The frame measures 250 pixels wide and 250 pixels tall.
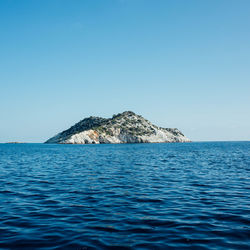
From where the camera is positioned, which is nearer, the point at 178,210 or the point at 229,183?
the point at 178,210

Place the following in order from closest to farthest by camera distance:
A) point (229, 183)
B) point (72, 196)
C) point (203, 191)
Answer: point (72, 196) < point (203, 191) < point (229, 183)

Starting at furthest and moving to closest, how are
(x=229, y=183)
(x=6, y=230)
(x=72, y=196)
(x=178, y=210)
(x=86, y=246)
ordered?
(x=229, y=183)
(x=72, y=196)
(x=178, y=210)
(x=6, y=230)
(x=86, y=246)

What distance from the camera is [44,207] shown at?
16.2 meters

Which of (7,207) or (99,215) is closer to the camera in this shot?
(99,215)

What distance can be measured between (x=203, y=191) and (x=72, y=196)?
11.8 meters

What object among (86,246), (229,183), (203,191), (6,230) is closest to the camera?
(86,246)

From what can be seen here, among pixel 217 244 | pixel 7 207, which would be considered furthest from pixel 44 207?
pixel 217 244

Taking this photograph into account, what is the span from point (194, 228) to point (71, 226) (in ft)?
21.2

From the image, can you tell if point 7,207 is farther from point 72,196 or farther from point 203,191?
point 203,191

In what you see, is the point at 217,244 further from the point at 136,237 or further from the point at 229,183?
the point at 229,183

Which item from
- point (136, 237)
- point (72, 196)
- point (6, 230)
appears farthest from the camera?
point (72, 196)

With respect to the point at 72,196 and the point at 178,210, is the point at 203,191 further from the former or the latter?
the point at 72,196

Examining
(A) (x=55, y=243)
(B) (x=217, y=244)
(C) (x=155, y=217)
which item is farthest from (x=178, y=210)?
(A) (x=55, y=243)

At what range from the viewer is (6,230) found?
465 inches
